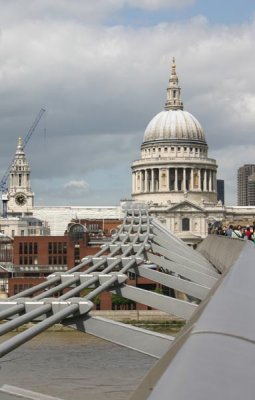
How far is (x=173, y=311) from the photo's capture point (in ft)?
21.7

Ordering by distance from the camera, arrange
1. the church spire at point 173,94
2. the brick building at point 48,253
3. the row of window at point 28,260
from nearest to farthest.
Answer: the brick building at point 48,253, the row of window at point 28,260, the church spire at point 173,94

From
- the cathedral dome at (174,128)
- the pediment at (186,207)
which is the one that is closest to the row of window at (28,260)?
the pediment at (186,207)

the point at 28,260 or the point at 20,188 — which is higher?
the point at 20,188

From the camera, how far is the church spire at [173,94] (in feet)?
395

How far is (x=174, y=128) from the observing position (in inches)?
4496

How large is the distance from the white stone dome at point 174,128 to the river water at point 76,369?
75.8 m

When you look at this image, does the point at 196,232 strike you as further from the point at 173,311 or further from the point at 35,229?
the point at 173,311

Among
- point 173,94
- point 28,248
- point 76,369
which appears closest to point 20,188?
point 173,94

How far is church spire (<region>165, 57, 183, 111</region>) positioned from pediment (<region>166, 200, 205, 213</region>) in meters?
18.0

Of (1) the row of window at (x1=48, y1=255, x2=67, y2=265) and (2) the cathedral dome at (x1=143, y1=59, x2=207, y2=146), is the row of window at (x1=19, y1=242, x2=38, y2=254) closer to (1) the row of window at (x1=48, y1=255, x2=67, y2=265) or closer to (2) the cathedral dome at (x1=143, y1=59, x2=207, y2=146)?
(1) the row of window at (x1=48, y1=255, x2=67, y2=265)

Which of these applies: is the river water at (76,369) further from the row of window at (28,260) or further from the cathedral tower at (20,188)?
the cathedral tower at (20,188)

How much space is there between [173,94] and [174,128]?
9951mm

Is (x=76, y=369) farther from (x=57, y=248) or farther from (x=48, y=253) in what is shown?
(x=57, y=248)

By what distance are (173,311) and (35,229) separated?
302 feet
